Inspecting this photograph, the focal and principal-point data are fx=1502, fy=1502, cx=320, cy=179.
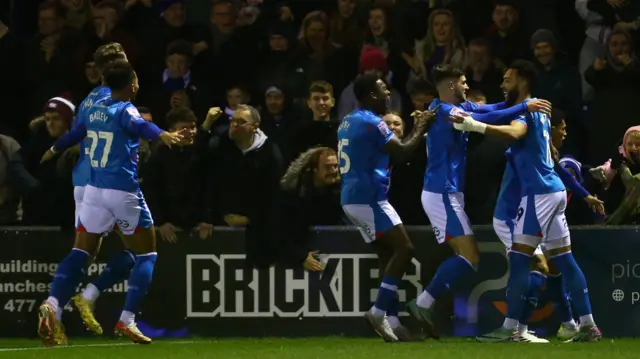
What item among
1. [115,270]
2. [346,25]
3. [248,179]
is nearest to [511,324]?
[248,179]

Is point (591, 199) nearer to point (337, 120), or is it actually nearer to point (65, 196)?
point (337, 120)

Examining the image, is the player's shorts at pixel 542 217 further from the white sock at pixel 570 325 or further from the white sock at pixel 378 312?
the white sock at pixel 378 312

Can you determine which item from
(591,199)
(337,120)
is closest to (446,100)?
(591,199)

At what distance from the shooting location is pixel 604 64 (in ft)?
46.4

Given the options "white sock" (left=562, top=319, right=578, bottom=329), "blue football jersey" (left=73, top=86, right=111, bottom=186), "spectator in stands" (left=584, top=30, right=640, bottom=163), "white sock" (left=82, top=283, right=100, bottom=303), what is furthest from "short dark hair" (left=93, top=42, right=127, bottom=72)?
"spectator in stands" (left=584, top=30, right=640, bottom=163)

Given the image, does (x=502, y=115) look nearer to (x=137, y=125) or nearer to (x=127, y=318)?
(x=137, y=125)

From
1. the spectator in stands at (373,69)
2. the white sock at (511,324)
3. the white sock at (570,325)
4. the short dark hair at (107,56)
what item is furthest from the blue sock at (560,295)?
the short dark hair at (107,56)

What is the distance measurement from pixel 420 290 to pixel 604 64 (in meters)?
3.16

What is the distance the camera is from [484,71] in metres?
14.1

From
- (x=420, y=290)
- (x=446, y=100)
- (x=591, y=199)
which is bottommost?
(x=420, y=290)

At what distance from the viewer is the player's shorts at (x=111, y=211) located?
11227mm

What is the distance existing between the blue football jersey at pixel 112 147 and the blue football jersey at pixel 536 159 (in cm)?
289

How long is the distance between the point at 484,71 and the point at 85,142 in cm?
426

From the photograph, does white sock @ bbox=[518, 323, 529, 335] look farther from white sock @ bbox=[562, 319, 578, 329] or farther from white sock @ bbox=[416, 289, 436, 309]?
white sock @ bbox=[416, 289, 436, 309]
